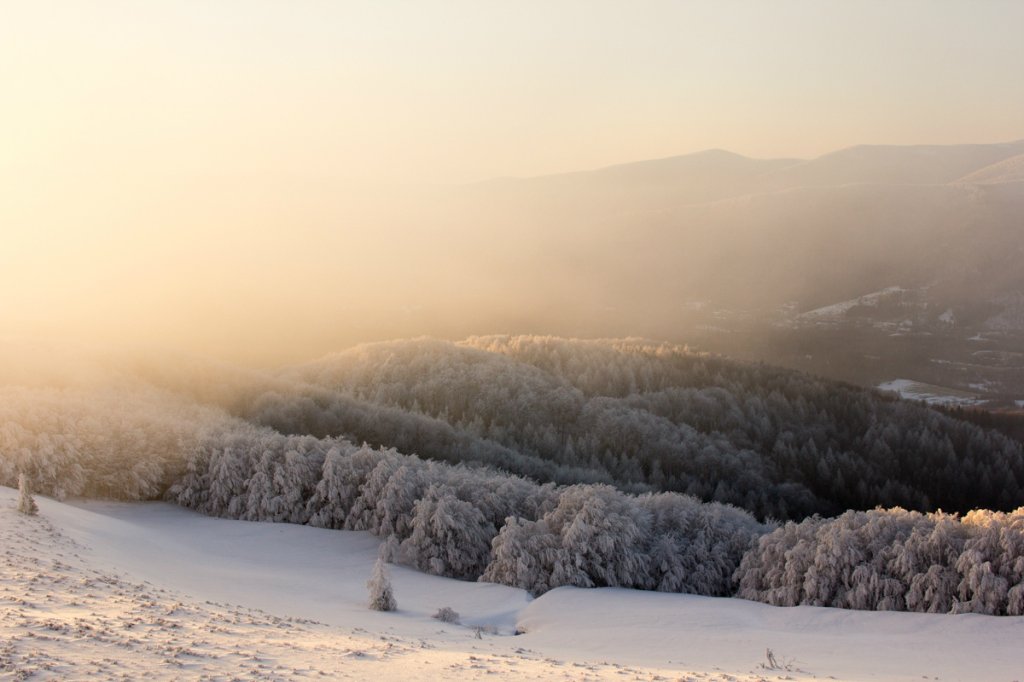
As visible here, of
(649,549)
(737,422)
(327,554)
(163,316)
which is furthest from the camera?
(163,316)

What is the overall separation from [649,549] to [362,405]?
21.4 m

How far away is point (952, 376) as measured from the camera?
91625 mm

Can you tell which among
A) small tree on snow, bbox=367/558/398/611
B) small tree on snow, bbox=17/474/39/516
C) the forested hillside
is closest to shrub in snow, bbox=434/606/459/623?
small tree on snow, bbox=367/558/398/611

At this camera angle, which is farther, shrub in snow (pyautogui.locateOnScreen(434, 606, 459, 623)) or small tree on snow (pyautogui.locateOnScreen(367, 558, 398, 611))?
small tree on snow (pyautogui.locateOnScreen(367, 558, 398, 611))

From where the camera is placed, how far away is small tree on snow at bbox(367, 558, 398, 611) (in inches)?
622

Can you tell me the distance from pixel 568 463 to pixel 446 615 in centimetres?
2556

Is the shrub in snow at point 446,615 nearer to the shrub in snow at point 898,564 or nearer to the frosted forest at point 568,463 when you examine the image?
the frosted forest at point 568,463

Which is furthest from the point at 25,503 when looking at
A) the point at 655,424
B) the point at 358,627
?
the point at 655,424

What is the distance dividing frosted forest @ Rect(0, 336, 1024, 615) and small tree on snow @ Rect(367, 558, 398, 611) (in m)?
3.84

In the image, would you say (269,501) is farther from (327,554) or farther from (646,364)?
(646,364)

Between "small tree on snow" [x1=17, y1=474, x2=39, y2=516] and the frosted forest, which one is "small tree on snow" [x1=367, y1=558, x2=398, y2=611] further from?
"small tree on snow" [x1=17, y1=474, x2=39, y2=516]

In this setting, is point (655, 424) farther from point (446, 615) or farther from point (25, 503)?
point (25, 503)

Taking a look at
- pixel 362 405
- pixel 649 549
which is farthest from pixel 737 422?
pixel 649 549

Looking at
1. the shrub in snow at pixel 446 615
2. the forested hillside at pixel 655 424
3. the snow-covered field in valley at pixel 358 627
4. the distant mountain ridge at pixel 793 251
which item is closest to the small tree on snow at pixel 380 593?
the snow-covered field in valley at pixel 358 627
